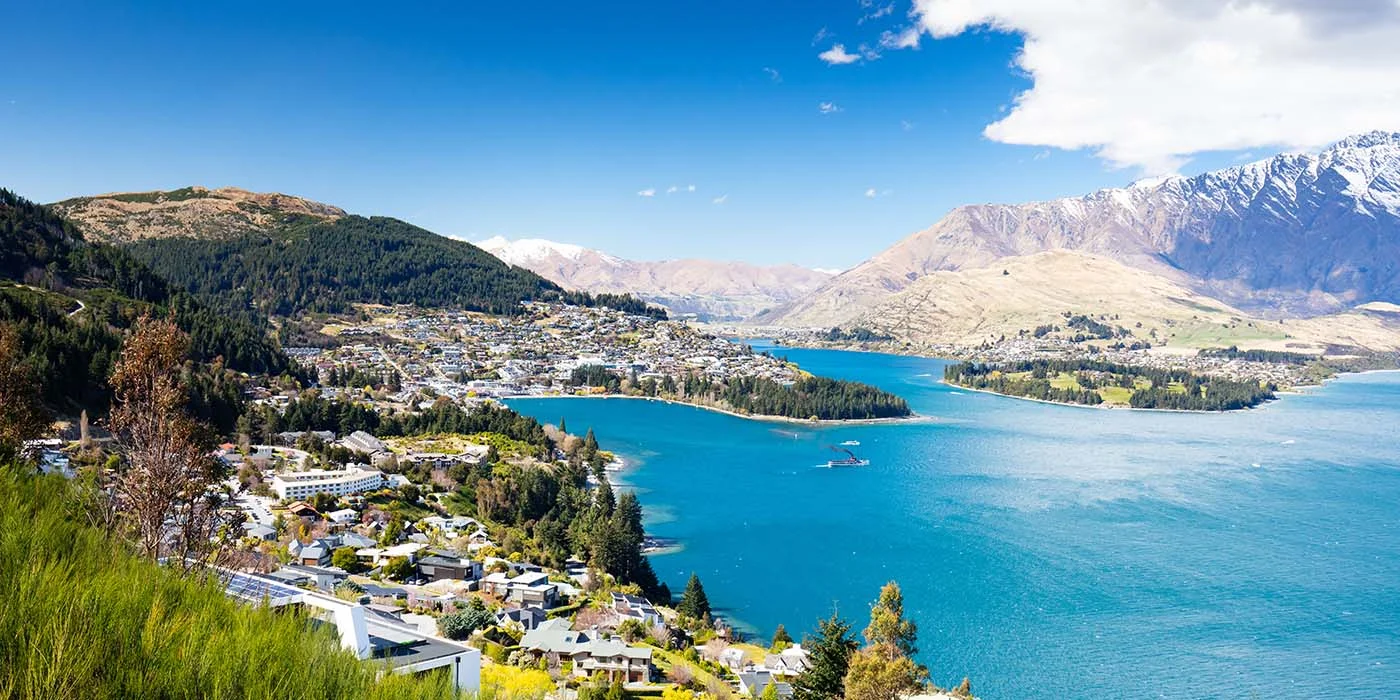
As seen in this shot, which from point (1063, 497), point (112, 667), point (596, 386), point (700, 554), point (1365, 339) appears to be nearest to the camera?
point (112, 667)

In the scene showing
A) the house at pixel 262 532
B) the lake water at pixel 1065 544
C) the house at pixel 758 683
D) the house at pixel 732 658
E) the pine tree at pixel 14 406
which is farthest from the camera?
the lake water at pixel 1065 544

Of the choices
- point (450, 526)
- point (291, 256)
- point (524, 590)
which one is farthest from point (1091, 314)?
point (524, 590)

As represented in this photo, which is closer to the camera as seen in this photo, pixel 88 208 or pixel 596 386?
pixel 596 386

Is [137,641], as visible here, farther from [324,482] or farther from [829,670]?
[324,482]

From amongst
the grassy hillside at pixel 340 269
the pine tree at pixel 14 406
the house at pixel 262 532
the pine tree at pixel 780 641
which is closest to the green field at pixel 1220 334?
the grassy hillside at pixel 340 269

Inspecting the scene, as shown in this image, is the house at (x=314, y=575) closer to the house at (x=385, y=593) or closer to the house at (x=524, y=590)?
the house at (x=385, y=593)

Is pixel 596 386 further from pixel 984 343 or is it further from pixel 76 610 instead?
pixel 984 343

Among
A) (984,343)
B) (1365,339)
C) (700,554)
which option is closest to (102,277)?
(700,554)
